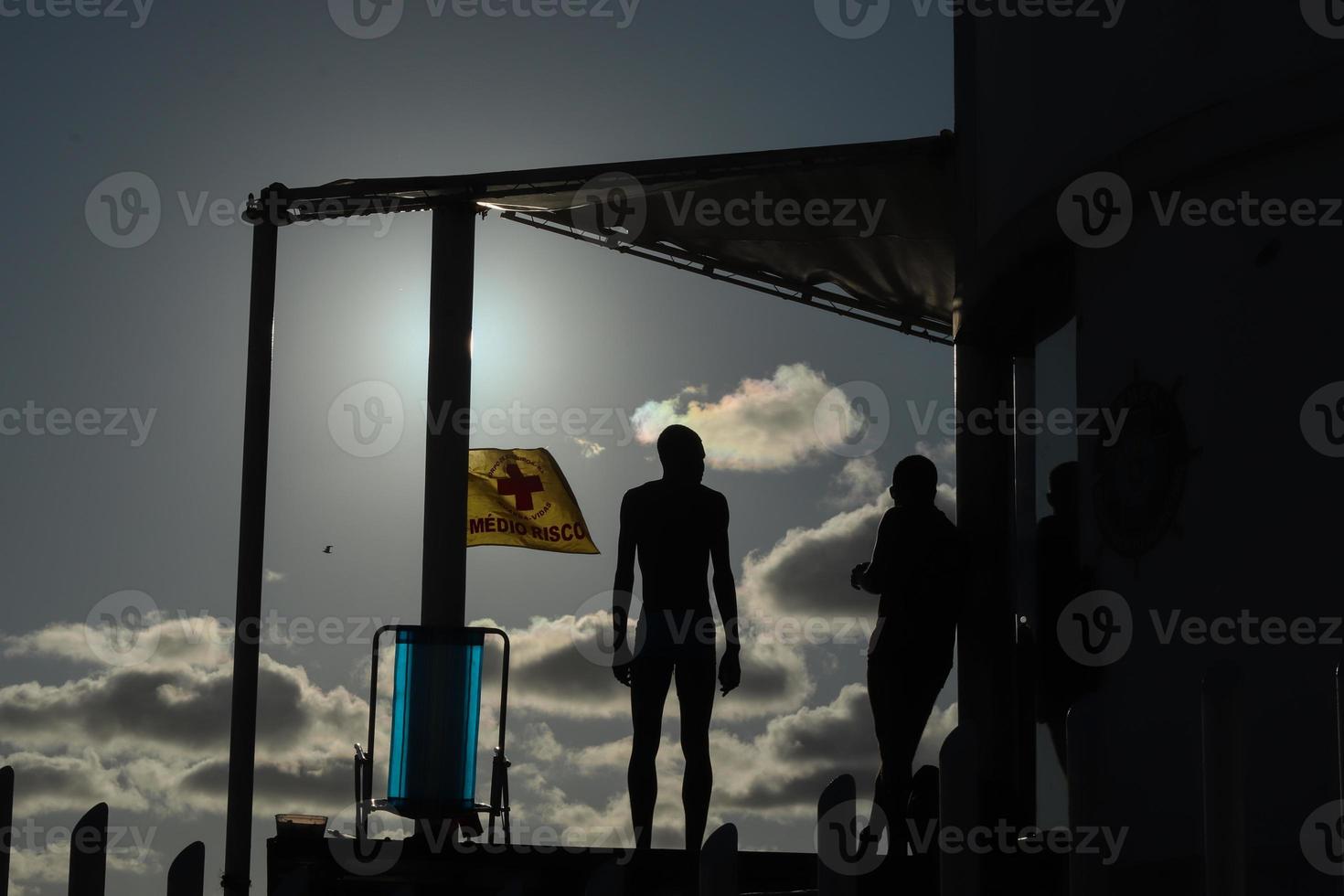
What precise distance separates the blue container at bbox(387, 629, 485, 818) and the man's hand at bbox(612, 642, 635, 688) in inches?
86.1

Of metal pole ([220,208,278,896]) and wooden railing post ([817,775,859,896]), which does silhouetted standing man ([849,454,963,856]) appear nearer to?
metal pole ([220,208,278,896])

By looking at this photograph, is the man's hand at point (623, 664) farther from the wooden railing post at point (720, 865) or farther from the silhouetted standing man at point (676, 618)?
the wooden railing post at point (720, 865)

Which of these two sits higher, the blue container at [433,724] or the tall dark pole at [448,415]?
the tall dark pole at [448,415]

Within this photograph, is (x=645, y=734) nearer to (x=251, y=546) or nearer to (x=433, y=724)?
(x=433, y=724)

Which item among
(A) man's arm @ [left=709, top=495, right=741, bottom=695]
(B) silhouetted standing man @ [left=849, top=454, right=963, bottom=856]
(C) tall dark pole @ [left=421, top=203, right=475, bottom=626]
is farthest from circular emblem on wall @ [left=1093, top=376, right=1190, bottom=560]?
(C) tall dark pole @ [left=421, top=203, right=475, bottom=626]

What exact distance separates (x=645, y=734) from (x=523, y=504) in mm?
5039

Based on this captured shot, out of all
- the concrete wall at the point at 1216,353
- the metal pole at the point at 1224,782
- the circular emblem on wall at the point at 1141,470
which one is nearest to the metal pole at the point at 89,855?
the metal pole at the point at 1224,782

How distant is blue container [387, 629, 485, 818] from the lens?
10.5 m

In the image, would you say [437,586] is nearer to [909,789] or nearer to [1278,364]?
[909,789]

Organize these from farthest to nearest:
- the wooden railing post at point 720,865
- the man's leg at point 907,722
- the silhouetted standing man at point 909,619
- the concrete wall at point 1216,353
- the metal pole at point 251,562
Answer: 1. the metal pole at point 251,562
2. the silhouetted standing man at point 909,619
3. the man's leg at point 907,722
4. the concrete wall at point 1216,353
5. the wooden railing post at point 720,865

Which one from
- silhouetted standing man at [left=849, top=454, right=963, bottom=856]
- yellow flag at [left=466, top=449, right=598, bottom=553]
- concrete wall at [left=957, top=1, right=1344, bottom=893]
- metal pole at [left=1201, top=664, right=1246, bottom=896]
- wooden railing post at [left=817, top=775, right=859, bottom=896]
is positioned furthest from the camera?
yellow flag at [left=466, top=449, right=598, bottom=553]

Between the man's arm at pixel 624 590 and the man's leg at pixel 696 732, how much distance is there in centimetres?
33

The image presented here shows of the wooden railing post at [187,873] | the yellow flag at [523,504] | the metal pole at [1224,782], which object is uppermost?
the yellow flag at [523,504]

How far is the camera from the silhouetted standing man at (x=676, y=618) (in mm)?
8609
